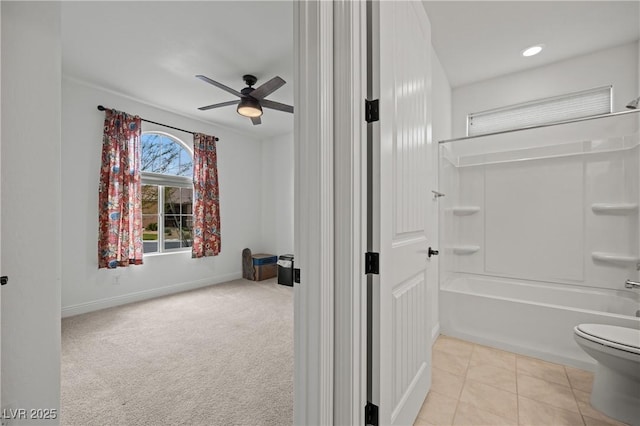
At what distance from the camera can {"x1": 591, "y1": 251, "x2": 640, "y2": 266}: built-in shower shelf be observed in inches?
93.1

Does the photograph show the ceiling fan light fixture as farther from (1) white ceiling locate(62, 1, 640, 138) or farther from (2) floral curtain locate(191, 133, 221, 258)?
(2) floral curtain locate(191, 133, 221, 258)

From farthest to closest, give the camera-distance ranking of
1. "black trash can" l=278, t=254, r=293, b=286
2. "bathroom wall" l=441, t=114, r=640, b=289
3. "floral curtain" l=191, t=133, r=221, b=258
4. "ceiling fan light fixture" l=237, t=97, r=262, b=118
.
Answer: "black trash can" l=278, t=254, r=293, b=286, "floral curtain" l=191, t=133, r=221, b=258, "ceiling fan light fixture" l=237, t=97, r=262, b=118, "bathroom wall" l=441, t=114, r=640, b=289

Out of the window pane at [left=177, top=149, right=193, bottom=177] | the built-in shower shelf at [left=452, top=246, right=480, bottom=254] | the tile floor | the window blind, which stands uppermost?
the window blind

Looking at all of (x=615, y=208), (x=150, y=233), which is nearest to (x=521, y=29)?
(x=615, y=208)

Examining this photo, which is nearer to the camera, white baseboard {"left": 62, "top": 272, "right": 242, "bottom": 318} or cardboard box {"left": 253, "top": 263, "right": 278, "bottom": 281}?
white baseboard {"left": 62, "top": 272, "right": 242, "bottom": 318}

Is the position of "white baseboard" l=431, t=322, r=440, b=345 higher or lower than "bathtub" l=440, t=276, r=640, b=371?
lower

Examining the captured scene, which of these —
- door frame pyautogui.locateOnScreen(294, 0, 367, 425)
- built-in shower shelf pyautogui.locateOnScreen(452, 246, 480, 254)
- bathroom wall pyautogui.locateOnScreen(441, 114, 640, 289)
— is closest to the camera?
door frame pyautogui.locateOnScreen(294, 0, 367, 425)

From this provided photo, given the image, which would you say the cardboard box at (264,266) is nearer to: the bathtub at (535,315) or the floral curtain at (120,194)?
the floral curtain at (120,194)

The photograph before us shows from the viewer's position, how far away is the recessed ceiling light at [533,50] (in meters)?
2.50

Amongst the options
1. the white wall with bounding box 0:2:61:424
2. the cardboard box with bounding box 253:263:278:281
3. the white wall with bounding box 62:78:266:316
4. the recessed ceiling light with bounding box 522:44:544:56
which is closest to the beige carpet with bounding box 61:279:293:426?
the white wall with bounding box 62:78:266:316

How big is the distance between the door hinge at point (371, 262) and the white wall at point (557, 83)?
2765 millimetres

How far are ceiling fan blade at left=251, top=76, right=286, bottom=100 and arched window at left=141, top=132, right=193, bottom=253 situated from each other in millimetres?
1996

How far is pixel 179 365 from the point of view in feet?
6.98

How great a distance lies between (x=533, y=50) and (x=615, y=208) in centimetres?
156
